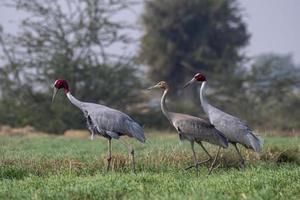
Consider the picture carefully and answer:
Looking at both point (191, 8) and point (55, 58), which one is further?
point (191, 8)

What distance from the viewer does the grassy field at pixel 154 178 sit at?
826 centimetres

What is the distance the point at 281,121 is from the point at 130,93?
770 cm

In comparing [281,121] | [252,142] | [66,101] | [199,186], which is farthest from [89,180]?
[281,121]

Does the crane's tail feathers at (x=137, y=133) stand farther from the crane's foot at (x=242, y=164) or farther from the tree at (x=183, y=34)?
the tree at (x=183, y=34)

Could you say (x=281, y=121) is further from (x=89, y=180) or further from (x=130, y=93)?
(x=89, y=180)

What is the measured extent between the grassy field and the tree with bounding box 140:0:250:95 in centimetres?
3053

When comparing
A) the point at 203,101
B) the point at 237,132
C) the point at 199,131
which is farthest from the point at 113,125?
the point at 237,132

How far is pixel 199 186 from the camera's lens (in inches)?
343

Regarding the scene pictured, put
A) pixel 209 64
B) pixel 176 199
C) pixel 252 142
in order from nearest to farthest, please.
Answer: pixel 176 199, pixel 252 142, pixel 209 64

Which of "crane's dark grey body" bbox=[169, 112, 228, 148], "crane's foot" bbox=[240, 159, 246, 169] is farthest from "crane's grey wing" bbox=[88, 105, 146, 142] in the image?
"crane's foot" bbox=[240, 159, 246, 169]

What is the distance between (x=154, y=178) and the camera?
9523mm

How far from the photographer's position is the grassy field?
27.1 feet

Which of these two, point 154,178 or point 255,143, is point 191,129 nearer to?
point 255,143

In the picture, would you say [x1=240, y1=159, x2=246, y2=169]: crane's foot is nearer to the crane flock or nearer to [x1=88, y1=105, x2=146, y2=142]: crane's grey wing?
the crane flock
